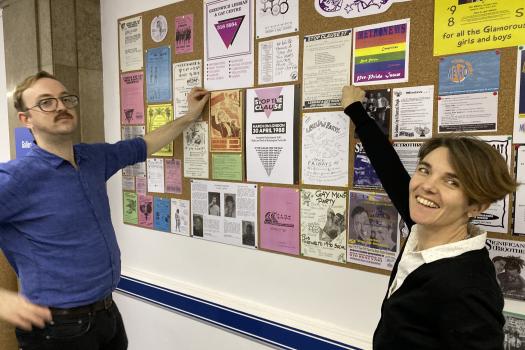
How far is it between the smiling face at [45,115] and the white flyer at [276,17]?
871mm

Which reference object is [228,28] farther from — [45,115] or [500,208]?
[500,208]

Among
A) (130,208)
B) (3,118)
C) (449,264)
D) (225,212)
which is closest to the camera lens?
(449,264)

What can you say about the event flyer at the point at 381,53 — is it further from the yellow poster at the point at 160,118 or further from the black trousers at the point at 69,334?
the black trousers at the point at 69,334

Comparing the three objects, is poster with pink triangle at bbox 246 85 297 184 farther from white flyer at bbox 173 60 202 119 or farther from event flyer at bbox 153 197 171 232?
event flyer at bbox 153 197 171 232

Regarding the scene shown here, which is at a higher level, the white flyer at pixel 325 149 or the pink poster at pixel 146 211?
the white flyer at pixel 325 149

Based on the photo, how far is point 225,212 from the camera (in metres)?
1.89

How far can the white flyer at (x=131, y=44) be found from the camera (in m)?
2.16

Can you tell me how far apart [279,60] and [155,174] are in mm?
976

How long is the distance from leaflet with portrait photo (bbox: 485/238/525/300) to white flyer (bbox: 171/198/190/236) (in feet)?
4.53

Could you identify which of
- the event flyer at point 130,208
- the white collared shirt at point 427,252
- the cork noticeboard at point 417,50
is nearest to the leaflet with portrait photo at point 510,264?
the cork noticeboard at point 417,50

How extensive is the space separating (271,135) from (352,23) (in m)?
0.55

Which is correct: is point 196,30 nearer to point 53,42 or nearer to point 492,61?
point 53,42

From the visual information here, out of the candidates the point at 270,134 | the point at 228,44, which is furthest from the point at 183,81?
the point at 270,134

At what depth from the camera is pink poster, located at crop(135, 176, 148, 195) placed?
223 cm
